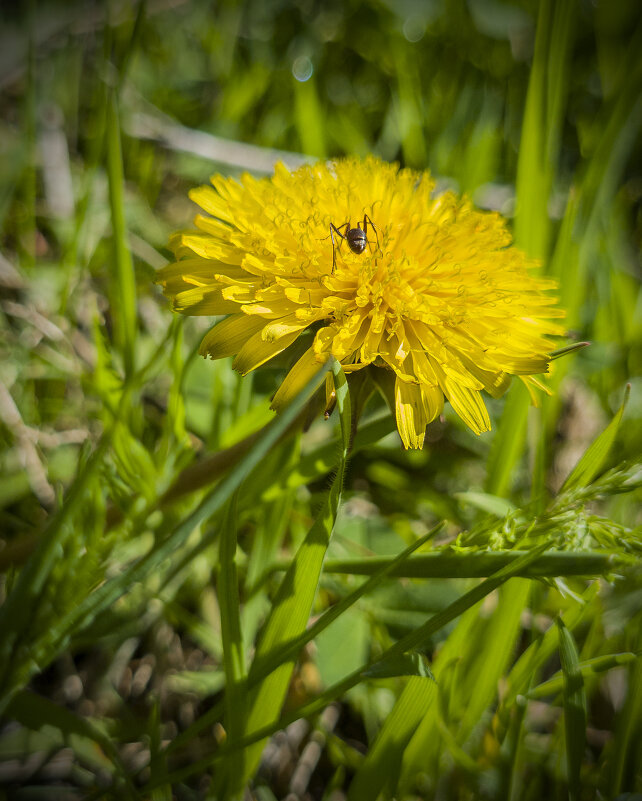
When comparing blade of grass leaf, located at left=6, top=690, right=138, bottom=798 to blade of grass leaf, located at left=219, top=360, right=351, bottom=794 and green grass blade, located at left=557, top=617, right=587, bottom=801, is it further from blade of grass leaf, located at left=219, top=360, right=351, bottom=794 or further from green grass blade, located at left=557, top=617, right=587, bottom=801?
green grass blade, located at left=557, top=617, right=587, bottom=801

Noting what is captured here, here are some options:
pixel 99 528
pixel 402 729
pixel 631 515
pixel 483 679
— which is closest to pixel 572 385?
pixel 631 515

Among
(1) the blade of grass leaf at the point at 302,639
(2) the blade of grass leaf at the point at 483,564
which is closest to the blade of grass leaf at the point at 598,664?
(2) the blade of grass leaf at the point at 483,564

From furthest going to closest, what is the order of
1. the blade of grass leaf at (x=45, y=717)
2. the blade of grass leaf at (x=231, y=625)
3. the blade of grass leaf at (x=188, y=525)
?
the blade of grass leaf at (x=45, y=717) → the blade of grass leaf at (x=231, y=625) → the blade of grass leaf at (x=188, y=525)

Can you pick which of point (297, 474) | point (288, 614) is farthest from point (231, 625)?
point (297, 474)

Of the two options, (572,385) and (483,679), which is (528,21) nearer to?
(572,385)

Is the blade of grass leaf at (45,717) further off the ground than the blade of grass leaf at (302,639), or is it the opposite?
the blade of grass leaf at (302,639)

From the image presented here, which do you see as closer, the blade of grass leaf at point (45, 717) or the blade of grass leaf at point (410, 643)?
the blade of grass leaf at point (410, 643)

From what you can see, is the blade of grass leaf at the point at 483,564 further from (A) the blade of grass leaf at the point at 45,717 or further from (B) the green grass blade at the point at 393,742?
(A) the blade of grass leaf at the point at 45,717
